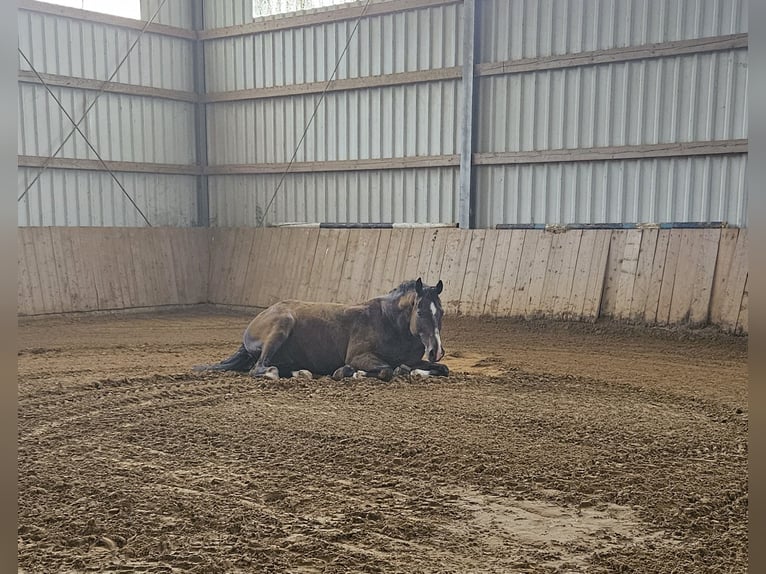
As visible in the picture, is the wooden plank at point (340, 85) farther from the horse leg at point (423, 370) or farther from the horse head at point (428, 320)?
the horse leg at point (423, 370)

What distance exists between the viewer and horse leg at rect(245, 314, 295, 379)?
23.6 ft

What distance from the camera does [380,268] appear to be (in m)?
12.5

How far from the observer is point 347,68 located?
45.7 feet

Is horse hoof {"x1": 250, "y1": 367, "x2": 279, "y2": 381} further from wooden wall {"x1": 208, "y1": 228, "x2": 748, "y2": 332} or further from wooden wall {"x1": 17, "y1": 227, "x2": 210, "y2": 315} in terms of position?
wooden wall {"x1": 17, "y1": 227, "x2": 210, "y2": 315}

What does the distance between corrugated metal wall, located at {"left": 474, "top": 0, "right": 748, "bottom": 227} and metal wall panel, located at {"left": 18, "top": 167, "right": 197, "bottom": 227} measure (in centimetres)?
711

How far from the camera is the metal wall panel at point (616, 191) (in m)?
10.2

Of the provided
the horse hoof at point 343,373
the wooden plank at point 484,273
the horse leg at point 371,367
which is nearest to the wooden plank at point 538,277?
the wooden plank at point 484,273

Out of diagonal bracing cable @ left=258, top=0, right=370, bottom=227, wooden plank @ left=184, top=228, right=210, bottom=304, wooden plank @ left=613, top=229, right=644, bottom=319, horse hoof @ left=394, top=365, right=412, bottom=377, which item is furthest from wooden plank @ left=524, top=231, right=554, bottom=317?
wooden plank @ left=184, top=228, right=210, bottom=304

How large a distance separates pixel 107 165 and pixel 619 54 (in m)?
10.0

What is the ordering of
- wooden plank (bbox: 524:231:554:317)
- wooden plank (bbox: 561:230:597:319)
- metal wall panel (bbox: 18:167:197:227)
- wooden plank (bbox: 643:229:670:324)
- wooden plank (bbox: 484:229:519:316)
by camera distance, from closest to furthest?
wooden plank (bbox: 643:229:670:324) < wooden plank (bbox: 561:230:597:319) < wooden plank (bbox: 524:231:554:317) < wooden plank (bbox: 484:229:519:316) < metal wall panel (bbox: 18:167:197:227)

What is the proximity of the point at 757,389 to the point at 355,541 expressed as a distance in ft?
9.56

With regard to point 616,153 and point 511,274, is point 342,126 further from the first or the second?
point 616,153

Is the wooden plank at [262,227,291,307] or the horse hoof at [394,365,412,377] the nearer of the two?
the horse hoof at [394,365,412,377]

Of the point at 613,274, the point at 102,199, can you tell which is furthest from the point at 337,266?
the point at 102,199
